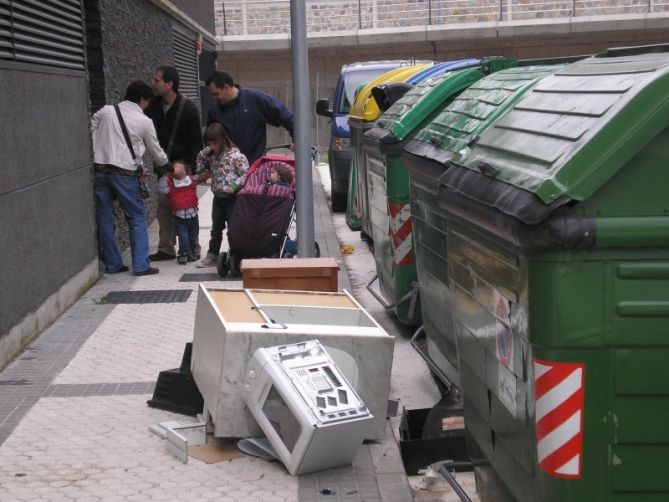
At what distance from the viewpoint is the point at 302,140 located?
28.6 feet

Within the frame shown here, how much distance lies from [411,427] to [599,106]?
2.75 meters

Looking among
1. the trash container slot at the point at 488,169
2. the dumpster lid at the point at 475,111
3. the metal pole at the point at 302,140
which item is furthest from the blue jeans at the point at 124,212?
the trash container slot at the point at 488,169

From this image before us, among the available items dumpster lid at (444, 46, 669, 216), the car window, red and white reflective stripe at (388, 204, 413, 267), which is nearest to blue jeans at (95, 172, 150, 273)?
red and white reflective stripe at (388, 204, 413, 267)

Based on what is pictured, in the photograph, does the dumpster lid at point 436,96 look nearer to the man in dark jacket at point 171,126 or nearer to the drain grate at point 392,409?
the drain grate at point 392,409

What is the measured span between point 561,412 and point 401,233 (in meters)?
4.46

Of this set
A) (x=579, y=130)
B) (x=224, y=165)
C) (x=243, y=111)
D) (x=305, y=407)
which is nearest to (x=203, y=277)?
(x=224, y=165)

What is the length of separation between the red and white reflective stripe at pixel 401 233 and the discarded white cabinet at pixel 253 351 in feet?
6.23

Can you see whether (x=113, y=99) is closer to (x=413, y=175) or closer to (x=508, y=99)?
(x=413, y=175)

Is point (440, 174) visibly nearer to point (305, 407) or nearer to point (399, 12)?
point (305, 407)

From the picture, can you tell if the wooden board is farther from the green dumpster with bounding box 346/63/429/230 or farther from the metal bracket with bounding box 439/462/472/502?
the green dumpster with bounding box 346/63/429/230

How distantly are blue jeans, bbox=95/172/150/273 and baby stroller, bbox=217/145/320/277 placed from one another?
1.08 metres

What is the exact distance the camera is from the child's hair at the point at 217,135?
10.5m

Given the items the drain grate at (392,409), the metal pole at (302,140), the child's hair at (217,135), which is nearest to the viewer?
the drain grate at (392,409)

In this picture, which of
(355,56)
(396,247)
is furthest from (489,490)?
(355,56)
